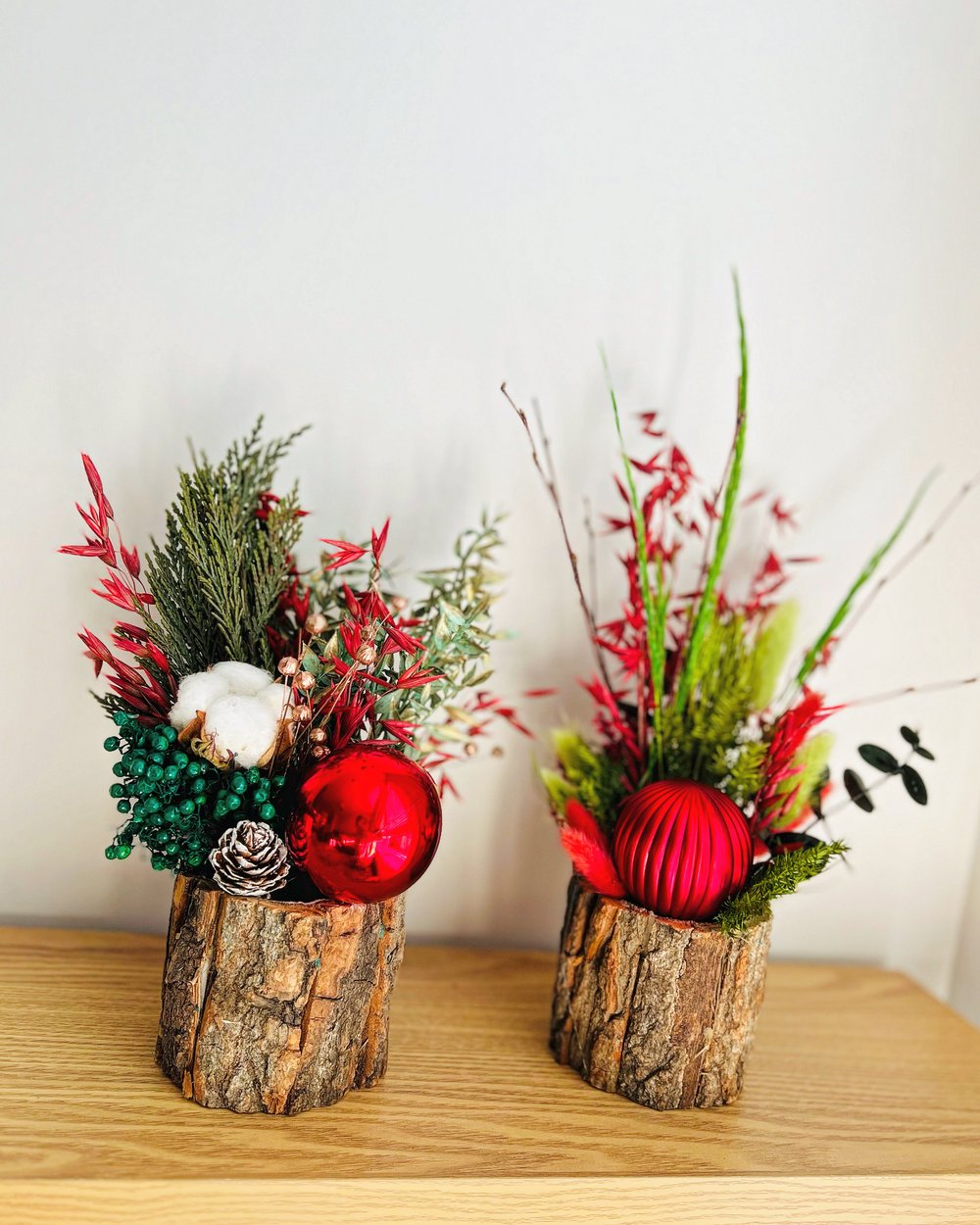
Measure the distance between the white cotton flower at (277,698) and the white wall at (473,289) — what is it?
0.26 metres

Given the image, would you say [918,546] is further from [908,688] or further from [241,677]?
[241,677]

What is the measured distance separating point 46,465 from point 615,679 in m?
0.56

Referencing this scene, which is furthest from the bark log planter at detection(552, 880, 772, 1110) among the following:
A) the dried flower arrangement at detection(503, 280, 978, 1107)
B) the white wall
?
the white wall

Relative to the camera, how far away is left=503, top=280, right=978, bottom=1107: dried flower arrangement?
0.78 meters

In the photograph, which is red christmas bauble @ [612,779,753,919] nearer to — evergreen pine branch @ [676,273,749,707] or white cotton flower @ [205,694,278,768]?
evergreen pine branch @ [676,273,749,707]

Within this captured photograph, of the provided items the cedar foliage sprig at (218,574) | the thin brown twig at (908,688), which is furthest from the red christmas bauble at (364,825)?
the thin brown twig at (908,688)

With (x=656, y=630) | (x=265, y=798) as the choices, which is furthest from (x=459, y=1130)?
(x=656, y=630)

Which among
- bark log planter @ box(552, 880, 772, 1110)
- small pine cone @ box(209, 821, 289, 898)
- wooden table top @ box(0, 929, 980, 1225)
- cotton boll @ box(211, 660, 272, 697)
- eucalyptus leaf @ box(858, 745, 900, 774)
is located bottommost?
wooden table top @ box(0, 929, 980, 1225)

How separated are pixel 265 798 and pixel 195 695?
8cm

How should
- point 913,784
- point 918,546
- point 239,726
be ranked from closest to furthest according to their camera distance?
1. point 239,726
2. point 913,784
3. point 918,546

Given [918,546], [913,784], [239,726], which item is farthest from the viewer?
[918,546]

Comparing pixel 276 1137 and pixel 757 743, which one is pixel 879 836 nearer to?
pixel 757 743

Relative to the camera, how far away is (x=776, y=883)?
0.76 metres

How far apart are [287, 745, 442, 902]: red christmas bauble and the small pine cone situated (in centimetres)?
2
